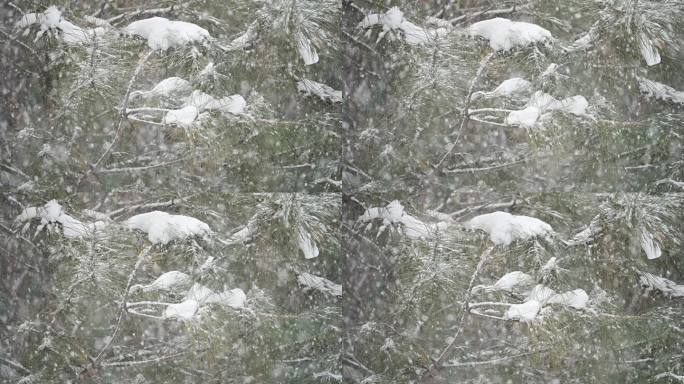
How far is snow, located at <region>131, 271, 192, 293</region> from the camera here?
2.43 metres

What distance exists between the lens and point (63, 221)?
243 cm

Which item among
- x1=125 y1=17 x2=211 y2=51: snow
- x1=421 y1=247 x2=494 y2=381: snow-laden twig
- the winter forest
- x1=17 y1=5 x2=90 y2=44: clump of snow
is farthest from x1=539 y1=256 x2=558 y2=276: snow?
x1=17 y1=5 x2=90 y2=44: clump of snow

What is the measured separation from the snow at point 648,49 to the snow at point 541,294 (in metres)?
0.77

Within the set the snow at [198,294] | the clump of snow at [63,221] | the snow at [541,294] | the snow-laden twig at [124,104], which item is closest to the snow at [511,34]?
the snow at [541,294]

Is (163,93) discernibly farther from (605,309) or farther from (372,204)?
(605,309)

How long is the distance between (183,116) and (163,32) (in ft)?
0.85

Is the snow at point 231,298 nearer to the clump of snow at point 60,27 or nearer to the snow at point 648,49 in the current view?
the clump of snow at point 60,27

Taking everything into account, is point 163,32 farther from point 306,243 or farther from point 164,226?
point 306,243

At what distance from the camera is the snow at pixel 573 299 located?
8.02ft

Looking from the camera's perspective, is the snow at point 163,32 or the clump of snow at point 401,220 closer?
the snow at point 163,32

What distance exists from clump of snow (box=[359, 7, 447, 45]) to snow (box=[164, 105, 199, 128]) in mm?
631

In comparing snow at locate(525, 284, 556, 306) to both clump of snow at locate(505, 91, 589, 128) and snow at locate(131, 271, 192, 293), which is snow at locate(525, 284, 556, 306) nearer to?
clump of snow at locate(505, 91, 589, 128)

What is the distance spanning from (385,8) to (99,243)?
1153mm

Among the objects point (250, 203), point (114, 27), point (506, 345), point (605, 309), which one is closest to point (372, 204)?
point (250, 203)
